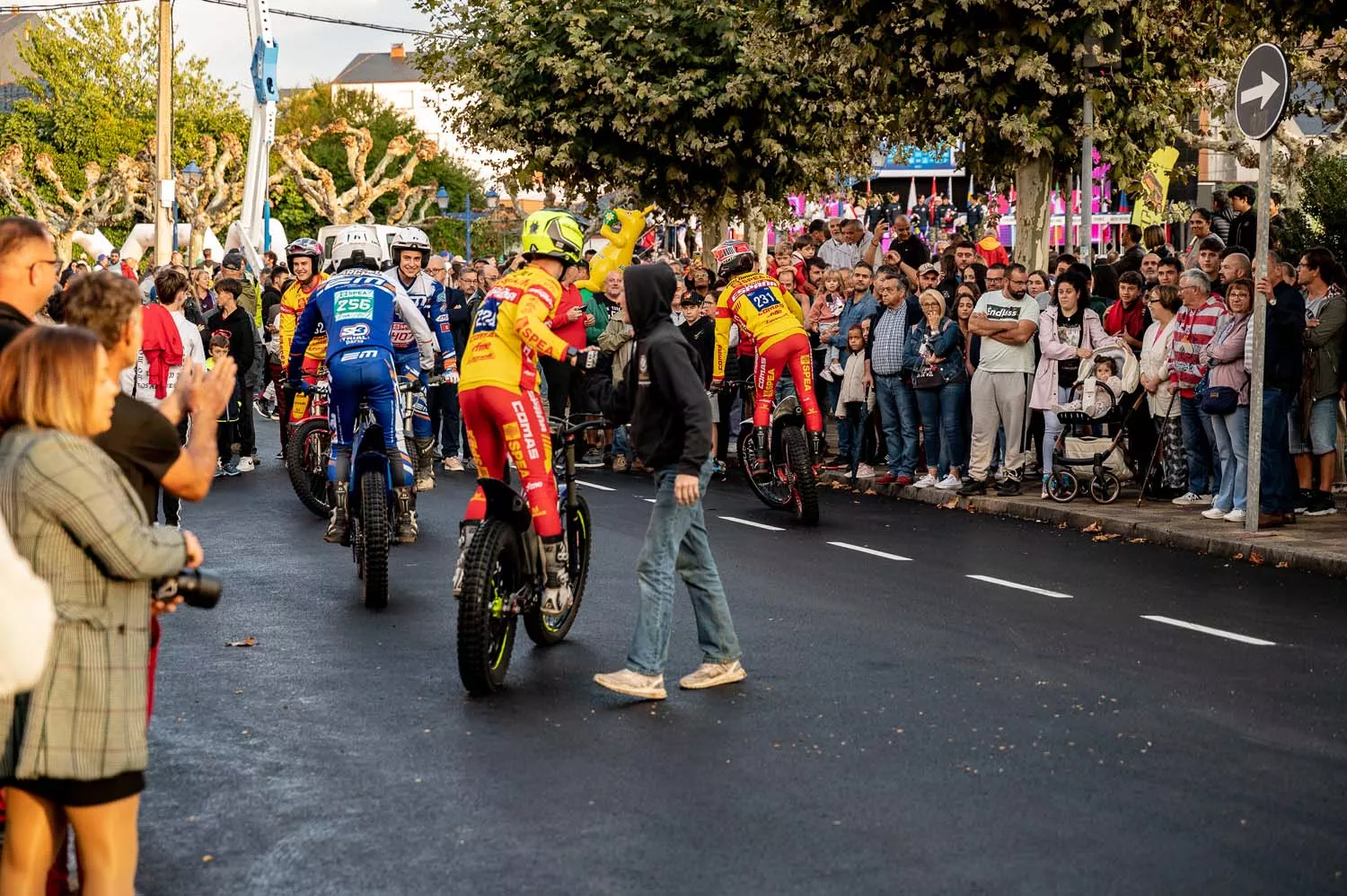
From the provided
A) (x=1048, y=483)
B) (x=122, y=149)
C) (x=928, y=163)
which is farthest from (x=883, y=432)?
(x=122, y=149)

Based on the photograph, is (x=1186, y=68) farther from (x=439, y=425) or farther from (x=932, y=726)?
(x=932, y=726)

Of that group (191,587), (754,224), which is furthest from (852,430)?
(191,587)

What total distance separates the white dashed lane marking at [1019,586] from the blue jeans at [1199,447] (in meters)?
3.71

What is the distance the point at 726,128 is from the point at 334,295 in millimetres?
16522

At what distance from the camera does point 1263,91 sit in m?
13.5

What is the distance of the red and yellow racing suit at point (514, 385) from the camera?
9016 mm

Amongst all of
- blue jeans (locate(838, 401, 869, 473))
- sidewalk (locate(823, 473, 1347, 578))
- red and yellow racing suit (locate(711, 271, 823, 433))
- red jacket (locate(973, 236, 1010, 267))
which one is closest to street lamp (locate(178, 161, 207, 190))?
red jacket (locate(973, 236, 1010, 267))

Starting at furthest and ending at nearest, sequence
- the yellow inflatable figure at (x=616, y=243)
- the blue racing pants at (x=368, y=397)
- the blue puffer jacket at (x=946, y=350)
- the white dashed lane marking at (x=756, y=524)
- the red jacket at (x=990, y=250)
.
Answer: the red jacket at (x=990, y=250), the yellow inflatable figure at (x=616, y=243), the blue puffer jacket at (x=946, y=350), the white dashed lane marking at (x=756, y=524), the blue racing pants at (x=368, y=397)

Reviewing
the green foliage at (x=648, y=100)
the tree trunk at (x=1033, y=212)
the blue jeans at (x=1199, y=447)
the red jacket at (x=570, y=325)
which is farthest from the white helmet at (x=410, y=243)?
the green foliage at (x=648, y=100)

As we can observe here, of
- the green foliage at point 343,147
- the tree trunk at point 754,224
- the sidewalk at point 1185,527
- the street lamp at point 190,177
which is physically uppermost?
the green foliage at point 343,147

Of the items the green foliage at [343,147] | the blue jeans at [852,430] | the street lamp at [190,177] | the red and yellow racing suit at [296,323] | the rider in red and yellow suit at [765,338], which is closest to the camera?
the red and yellow racing suit at [296,323]

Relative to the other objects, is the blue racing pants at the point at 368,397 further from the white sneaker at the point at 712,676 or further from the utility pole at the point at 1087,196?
the utility pole at the point at 1087,196

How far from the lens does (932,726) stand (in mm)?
7656

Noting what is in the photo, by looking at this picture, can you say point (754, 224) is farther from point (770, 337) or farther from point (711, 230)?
point (770, 337)
